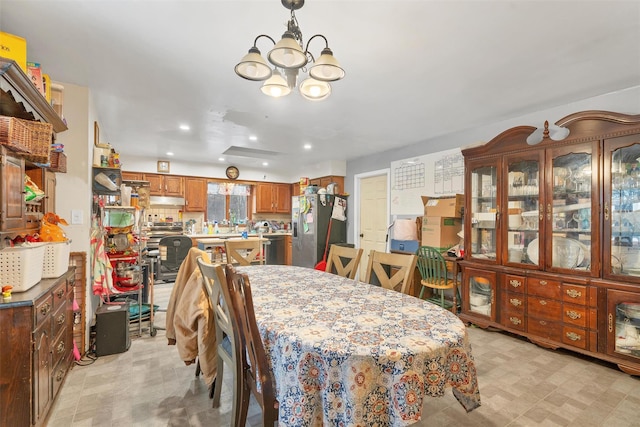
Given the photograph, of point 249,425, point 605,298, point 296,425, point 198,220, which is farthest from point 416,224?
point 198,220

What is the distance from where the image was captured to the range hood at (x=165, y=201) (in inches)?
234

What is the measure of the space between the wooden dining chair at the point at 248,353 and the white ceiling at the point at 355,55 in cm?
147

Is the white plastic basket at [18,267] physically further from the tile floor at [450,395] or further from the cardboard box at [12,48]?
the cardboard box at [12,48]

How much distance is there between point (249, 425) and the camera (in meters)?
1.73

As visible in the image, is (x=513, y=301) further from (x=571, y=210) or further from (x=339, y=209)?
(x=339, y=209)

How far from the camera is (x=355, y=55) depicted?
2104mm

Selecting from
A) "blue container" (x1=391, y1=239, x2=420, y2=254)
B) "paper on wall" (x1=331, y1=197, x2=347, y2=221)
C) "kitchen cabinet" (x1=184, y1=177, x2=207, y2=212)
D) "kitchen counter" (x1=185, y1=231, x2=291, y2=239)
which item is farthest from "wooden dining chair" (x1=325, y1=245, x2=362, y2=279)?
"kitchen cabinet" (x1=184, y1=177, x2=207, y2=212)

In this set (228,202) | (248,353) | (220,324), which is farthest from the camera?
(228,202)

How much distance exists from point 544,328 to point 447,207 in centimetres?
155

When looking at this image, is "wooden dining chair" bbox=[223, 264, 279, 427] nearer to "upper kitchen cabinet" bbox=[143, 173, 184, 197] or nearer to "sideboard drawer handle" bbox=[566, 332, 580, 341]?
"sideboard drawer handle" bbox=[566, 332, 580, 341]

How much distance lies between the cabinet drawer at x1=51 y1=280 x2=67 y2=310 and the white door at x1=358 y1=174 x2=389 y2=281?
397 cm

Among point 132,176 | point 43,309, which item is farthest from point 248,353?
point 132,176

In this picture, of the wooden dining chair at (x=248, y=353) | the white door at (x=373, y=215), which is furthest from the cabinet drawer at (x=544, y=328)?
the wooden dining chair at (x=248, y=353)

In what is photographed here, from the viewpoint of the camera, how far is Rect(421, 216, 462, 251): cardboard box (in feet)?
12.2
